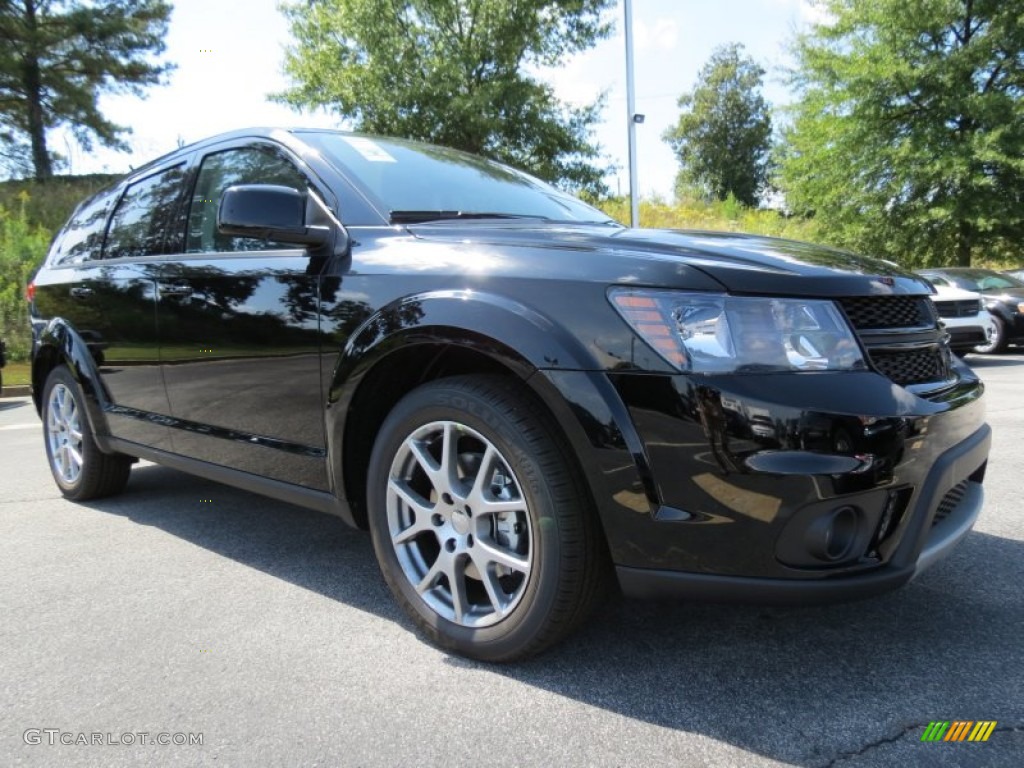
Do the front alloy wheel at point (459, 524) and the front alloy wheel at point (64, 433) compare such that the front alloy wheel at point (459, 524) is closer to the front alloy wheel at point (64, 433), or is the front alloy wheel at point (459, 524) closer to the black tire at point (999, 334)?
the front alloy wheel at point (64, 433)

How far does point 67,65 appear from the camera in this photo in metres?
21.9

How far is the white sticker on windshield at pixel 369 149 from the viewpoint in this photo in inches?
120

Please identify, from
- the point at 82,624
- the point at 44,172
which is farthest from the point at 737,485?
the point at 44,172

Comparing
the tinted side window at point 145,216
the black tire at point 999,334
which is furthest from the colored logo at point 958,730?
the black tire at point 999,334

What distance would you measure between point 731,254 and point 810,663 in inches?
46.4

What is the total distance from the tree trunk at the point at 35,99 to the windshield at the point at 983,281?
2260 cm

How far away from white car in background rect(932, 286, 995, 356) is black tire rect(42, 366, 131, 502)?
33.2ft

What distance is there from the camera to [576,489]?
81.0 inches

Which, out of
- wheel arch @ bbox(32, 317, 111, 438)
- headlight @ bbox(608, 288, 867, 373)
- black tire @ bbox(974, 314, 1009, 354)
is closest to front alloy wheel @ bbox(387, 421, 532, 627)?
headlight @ bbox(608, 288, 867, 373)

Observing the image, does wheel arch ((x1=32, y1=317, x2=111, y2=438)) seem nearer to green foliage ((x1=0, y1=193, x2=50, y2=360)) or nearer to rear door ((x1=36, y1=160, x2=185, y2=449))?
rear door ((x1=36, y1=160, x2=185, y2=449))

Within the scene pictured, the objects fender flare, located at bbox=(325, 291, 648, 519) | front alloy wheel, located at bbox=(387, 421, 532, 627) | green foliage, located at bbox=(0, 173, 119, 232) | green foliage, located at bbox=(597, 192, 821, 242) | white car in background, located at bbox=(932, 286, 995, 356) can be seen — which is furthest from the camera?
green foliage, located at bbox=(597, 192, 821, 242)

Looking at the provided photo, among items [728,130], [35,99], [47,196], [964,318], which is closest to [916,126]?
[964,318]

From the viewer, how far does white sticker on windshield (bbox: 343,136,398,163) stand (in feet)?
9.96

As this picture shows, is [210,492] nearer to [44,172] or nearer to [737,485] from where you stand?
[737,485]
